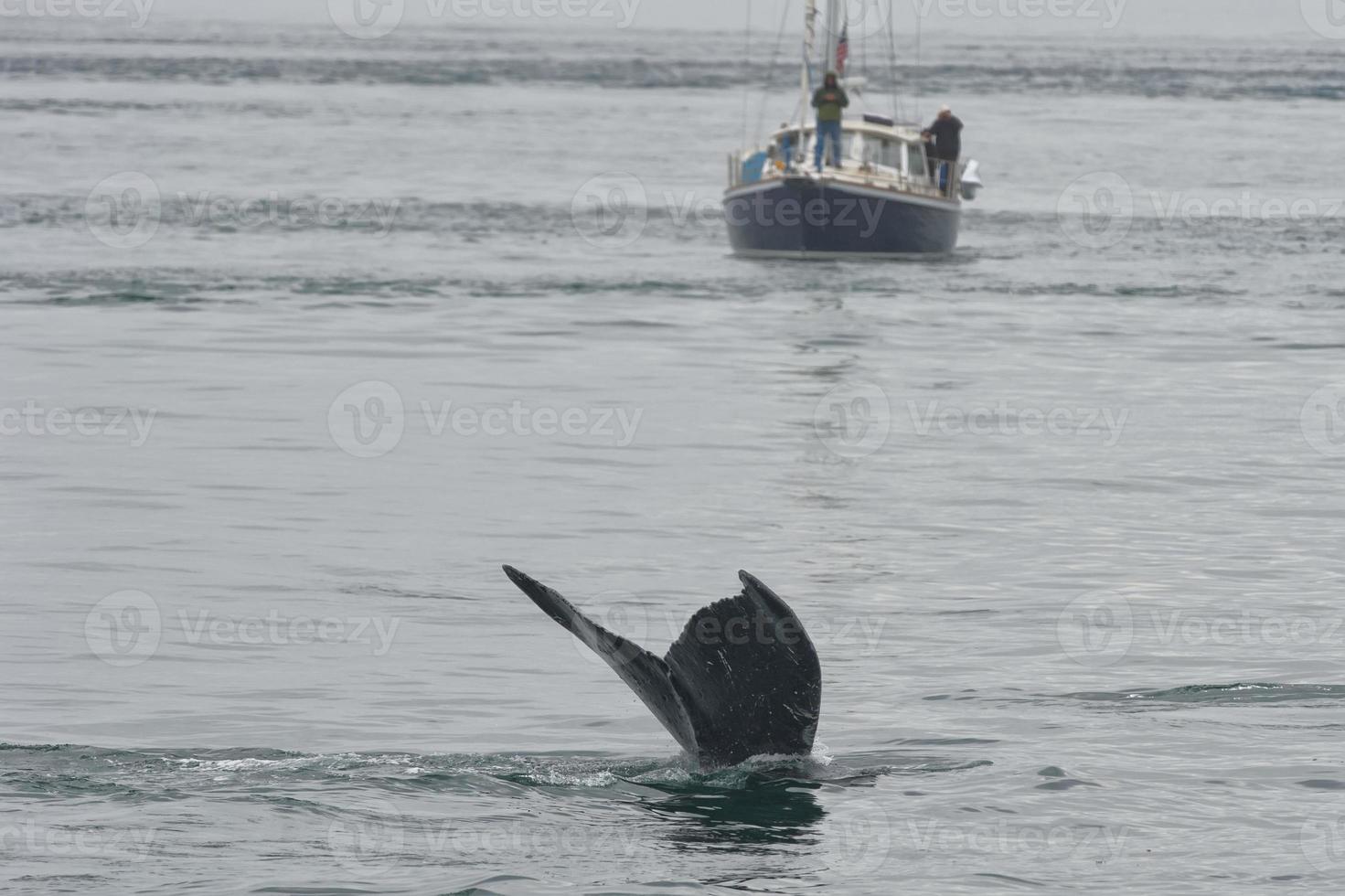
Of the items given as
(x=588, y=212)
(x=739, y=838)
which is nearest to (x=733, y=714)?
(x=739, y=838)

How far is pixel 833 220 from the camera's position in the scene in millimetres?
41688

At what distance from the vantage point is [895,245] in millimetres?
42562

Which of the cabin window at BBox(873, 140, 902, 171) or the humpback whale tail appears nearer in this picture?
the humpback whale tail

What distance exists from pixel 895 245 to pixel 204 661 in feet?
97.9

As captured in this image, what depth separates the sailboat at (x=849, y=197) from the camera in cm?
4106

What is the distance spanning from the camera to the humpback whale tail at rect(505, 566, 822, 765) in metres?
10.1

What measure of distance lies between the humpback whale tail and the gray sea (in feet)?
0.71

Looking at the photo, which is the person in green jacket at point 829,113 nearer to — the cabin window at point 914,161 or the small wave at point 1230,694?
the cabin window at point 914,161

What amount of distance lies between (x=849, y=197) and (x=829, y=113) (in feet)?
5.84

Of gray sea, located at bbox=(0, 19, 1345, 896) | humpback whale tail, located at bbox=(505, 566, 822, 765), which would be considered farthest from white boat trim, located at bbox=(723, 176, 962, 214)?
humpback whale tail, located at bbox=(505, 566, 822, 765)

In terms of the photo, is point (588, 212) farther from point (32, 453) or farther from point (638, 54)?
point (638, 54)

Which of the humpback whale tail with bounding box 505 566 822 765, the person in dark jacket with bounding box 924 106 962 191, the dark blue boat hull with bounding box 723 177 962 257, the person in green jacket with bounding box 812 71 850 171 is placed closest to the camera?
the humpback whale tail with bounding box 505 566 822 765

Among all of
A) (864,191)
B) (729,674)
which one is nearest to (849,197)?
(864,191)

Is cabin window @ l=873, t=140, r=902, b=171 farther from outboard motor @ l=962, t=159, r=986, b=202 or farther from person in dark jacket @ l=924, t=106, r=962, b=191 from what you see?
outboard motor @ l=962, t=159, r=986, b=202
